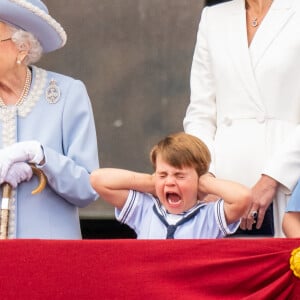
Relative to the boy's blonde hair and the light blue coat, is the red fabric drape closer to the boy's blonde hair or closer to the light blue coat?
the boy's blonde hair

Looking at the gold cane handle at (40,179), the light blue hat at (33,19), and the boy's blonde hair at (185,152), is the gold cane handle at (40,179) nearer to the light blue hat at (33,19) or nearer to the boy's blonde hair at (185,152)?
the boy's blonde hair at (185,152)

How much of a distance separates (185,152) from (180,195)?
130 millimetres

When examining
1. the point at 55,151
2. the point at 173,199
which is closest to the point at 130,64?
the point at 55,151

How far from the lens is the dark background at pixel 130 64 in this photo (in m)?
5.29

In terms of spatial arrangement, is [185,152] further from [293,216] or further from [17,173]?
[17,173]

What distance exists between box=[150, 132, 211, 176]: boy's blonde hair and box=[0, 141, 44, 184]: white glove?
1.18 feet

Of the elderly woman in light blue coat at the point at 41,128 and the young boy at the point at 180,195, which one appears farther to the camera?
the elderly woman in light blue coat at the point at 41,128

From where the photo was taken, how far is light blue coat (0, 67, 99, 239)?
3.77 metres

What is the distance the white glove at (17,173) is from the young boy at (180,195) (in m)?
0.24

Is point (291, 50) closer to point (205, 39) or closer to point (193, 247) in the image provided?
point (205, 39)

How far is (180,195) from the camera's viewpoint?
11.7ft

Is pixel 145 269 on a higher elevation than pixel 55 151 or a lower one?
lower

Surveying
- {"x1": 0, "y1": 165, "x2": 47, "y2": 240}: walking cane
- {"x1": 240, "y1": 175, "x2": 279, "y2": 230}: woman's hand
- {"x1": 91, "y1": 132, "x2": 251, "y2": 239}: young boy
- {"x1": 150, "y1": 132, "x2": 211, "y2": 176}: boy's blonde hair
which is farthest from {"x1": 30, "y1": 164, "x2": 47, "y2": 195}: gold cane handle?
{"x1": 240, "y1": 175, "x2": 279, "y2": 230}: woman's hand

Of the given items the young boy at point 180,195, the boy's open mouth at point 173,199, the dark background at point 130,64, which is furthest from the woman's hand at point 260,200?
the dark background at point 130,64
